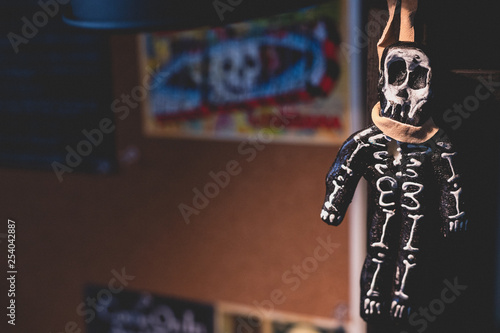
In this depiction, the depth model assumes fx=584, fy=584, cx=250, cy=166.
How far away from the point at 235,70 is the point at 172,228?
0.70 m

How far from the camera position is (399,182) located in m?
0.76

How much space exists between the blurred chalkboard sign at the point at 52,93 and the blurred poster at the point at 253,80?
0.71 ft

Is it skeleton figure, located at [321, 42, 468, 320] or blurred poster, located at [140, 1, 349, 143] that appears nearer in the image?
skeleton figure, located at [321, 42, 468, 320]

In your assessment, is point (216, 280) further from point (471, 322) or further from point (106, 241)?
point (471, 322)
